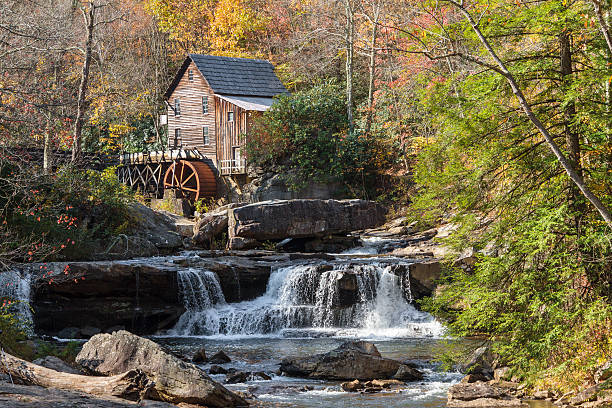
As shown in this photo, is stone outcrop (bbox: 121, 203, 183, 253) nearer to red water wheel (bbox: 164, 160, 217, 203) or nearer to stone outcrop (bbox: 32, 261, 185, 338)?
stone outcrop (bbox: 32, 261, 185, 338)

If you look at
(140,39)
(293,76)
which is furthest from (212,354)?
(140,39)

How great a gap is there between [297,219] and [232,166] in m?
11.6

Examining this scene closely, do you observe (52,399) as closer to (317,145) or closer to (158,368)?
(158,368)

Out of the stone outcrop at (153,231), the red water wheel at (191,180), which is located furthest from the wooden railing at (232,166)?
the stone outcrop at (153,231)

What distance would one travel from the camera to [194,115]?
116 ft

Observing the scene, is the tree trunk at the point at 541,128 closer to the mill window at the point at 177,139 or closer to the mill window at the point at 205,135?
the mill window at the point at 205,135

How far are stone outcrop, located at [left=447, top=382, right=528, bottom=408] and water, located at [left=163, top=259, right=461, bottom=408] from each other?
13.0 feet

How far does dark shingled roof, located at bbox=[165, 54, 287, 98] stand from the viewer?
34.0 m

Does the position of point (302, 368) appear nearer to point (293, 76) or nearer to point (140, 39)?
point (293, 76)

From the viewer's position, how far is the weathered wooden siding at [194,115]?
34250mm

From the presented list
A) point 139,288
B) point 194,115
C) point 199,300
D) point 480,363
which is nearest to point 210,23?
point 194,115

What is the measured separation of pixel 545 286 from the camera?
324 inches

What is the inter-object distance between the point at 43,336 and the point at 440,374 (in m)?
8.56

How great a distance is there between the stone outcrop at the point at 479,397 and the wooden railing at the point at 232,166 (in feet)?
76.1
